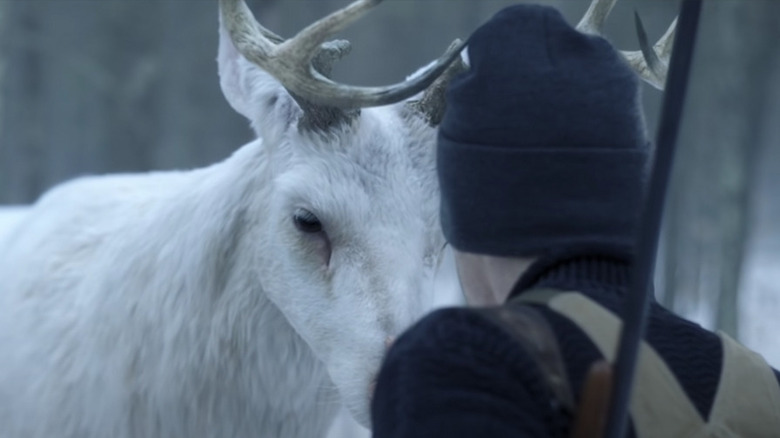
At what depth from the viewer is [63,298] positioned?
12.1 feet

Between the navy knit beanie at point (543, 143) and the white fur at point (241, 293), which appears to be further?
the white fur at point (241, 293)

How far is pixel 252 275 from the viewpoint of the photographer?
11.0 ft

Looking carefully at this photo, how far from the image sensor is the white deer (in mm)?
3023

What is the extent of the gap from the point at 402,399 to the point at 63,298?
245 cm

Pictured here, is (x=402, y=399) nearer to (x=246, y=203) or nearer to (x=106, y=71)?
(x=246, y=203)

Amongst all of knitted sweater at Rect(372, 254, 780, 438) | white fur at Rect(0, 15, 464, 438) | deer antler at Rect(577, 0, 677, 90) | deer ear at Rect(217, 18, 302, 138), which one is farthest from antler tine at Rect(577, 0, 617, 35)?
knitted sweater at Rect(372, 254, 780, 438)

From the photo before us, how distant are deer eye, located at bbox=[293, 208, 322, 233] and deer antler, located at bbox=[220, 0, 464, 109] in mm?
290

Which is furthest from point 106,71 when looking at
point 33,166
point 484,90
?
point 484,90

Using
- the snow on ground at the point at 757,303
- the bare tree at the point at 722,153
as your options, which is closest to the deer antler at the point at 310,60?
the snow on ground at the point at 757,303

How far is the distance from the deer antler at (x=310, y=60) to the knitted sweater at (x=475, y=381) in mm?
1312

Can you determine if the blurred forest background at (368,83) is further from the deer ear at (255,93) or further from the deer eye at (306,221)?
the deer eye at (306,221)

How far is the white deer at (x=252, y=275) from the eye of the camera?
302 cm

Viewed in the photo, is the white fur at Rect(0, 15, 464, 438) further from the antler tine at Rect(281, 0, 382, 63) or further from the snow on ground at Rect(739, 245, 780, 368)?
the snow on ground at Rect(739, 245, 780, 368)

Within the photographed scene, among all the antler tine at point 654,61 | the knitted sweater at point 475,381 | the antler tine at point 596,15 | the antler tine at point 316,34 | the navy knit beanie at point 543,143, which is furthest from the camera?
the antler tine at point 596,15
